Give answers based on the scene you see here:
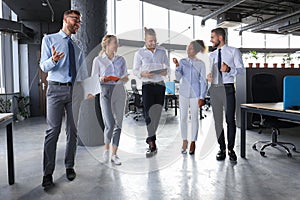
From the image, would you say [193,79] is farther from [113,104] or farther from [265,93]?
[265,93]

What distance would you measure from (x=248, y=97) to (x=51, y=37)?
432 centimetres

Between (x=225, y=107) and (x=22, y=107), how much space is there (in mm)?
6443

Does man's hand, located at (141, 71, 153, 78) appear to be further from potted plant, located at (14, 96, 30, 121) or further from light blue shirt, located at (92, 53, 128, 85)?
potted plant, located at (14, 96, 30, 121)

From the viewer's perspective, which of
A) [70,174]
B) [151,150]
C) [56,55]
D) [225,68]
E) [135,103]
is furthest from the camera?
[135,103]

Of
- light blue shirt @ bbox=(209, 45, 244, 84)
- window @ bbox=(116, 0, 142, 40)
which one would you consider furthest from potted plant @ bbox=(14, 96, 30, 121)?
light blue shirt @ bbox=(209, 45, 244, 84)

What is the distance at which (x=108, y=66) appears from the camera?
3139 millimetres

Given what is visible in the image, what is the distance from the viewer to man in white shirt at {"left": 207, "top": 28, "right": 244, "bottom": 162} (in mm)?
3164

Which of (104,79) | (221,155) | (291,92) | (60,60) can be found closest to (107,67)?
(104,79)

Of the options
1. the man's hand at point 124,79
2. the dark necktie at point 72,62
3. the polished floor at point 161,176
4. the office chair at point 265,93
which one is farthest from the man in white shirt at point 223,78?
the dark necktie at point 72,62

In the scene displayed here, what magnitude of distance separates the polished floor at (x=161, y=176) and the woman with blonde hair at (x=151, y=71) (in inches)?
28.1

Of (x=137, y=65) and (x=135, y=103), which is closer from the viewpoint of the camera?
(x=137, y=65)

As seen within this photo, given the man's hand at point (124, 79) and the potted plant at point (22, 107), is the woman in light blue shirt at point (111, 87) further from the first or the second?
the potted plant at point (22, 107)

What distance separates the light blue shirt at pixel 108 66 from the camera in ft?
10.2

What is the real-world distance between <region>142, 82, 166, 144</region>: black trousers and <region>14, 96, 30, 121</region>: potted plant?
521 centimetres
